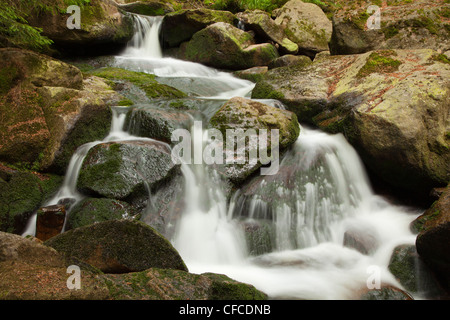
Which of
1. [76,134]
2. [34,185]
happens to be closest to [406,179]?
[76,134]

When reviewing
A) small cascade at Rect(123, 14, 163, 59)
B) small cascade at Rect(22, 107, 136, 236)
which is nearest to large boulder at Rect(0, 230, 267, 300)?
small cascade at Rect(22, 107, 136, 236)

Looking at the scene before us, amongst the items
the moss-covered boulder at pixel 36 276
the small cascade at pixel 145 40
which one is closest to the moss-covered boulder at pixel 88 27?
the small cascade at pixel 145 40

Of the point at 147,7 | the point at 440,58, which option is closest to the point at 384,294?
the point at 440,58

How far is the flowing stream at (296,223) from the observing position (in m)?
4.14

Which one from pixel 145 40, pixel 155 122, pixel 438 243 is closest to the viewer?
pixel 438 243

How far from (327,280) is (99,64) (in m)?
10.0

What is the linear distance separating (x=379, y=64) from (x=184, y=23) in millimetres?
8460

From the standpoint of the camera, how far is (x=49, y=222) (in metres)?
4.54

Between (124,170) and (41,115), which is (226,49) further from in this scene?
(124,170)

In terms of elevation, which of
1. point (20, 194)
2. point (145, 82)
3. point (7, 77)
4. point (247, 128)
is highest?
point (145, 82)

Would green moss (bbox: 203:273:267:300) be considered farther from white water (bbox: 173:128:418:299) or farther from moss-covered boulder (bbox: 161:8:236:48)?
moss-covered boulder (bbox: 161:8:236:48)

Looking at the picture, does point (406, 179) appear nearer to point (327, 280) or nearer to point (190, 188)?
point (327, 280)

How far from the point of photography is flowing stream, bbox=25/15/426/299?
4.14m

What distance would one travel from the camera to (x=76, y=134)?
561 centimetres
